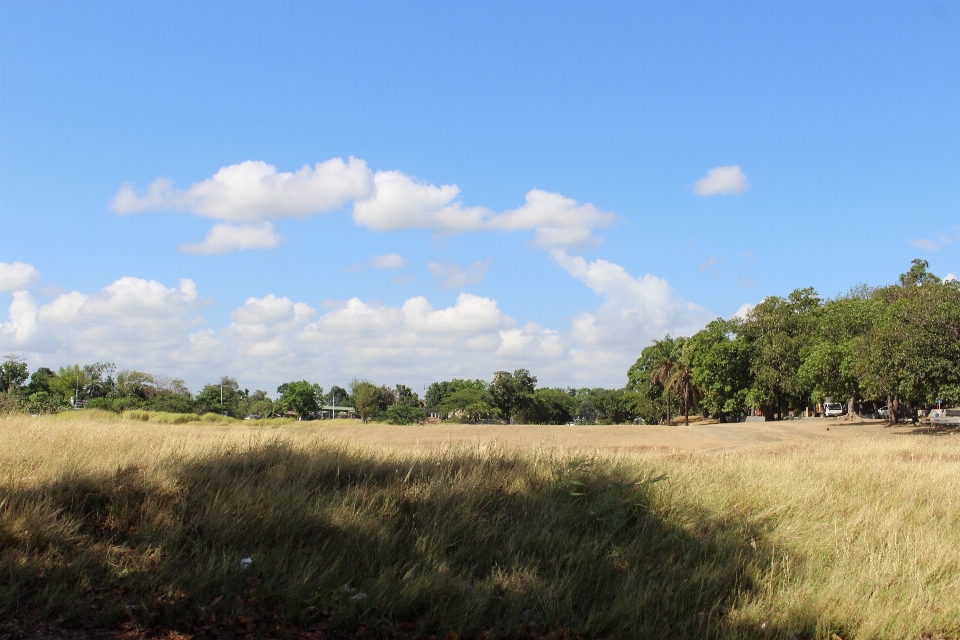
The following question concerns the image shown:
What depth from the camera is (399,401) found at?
11288 centimetres

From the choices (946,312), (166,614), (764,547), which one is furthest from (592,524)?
(946,312)

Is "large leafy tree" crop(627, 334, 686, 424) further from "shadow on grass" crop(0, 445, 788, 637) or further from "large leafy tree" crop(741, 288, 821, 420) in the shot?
"shadow on grass" crop(0, 445, 788, 637)

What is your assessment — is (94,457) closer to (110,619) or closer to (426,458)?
(110,619)

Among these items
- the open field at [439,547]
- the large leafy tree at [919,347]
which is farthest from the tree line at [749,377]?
the open field at [439,547]

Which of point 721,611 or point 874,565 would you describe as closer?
point 721,611

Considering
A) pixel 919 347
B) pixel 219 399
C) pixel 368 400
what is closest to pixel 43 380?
pixel 219 399

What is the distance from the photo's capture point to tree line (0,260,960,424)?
3011cm

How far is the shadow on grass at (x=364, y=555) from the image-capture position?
18.8 feet

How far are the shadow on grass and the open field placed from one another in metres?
0.02

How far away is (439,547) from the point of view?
6.89 m

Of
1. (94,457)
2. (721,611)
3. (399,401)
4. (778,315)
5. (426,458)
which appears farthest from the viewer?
(399,401)

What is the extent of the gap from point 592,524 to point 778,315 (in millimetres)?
59195

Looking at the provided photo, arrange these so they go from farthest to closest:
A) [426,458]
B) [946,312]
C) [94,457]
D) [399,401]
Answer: [399,401] < [946,312] < [426,458] < [94,457]

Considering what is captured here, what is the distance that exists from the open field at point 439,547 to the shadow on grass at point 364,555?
0.8 inches
